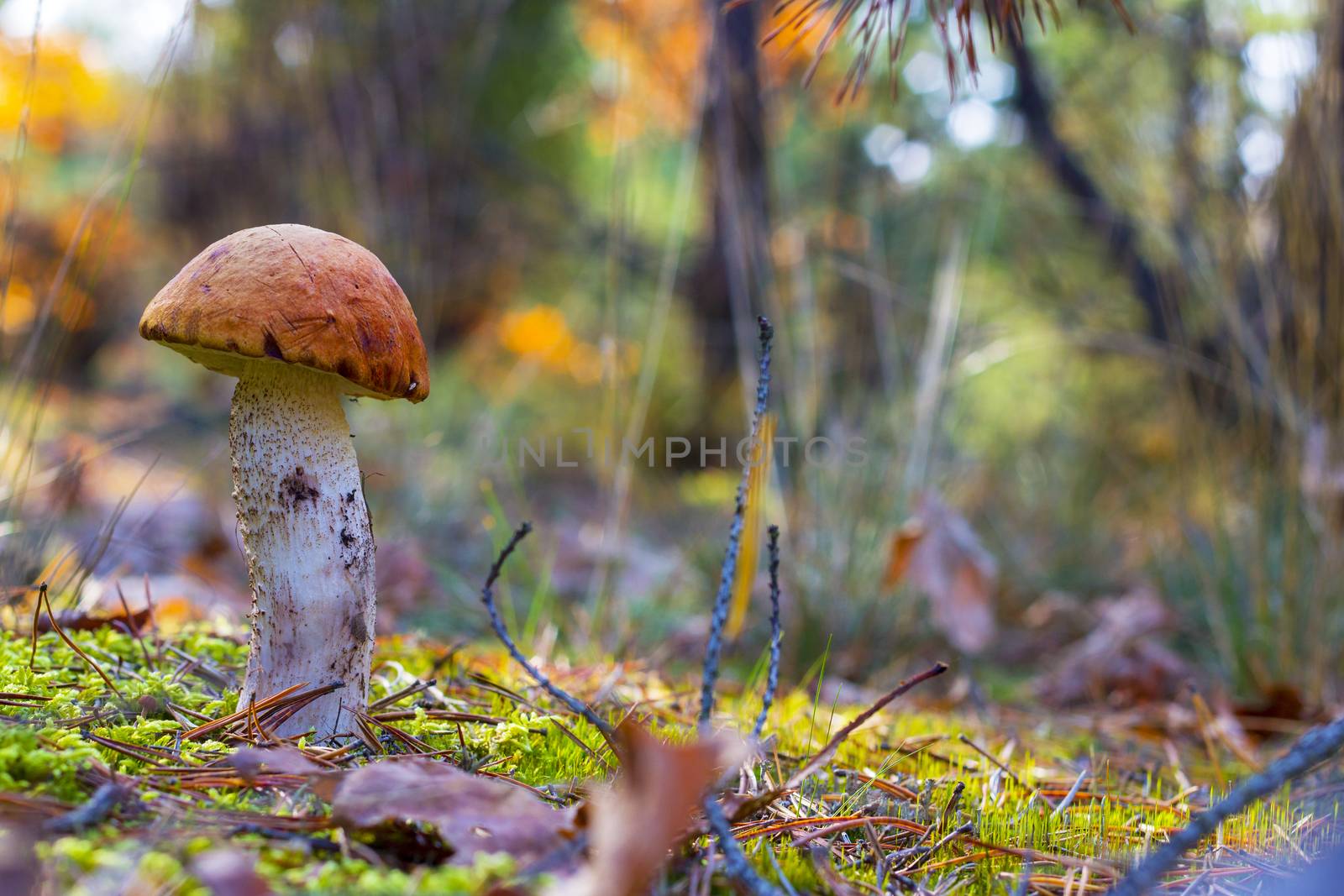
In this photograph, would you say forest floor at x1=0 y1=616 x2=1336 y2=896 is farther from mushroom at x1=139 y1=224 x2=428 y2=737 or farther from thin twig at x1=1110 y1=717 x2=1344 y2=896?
thin twig at x1=1110 y1=717 x2=1344 y2=896

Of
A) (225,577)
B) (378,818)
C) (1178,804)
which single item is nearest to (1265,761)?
(1178,804)

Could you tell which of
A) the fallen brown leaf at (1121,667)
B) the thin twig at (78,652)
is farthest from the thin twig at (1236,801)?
the fallen brown leaf at (1121,667)

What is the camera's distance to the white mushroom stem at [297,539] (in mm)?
1303

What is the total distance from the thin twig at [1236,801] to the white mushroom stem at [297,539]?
3.54 ft

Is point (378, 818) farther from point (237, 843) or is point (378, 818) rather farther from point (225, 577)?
point (225, 577)

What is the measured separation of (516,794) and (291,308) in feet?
2.28

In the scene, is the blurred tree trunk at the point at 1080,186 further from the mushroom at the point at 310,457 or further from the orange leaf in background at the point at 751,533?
the mushroom at the point at 310,457

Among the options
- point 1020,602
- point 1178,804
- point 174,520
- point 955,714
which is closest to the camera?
point 1178,804

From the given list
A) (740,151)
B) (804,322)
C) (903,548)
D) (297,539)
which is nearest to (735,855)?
(297,539)

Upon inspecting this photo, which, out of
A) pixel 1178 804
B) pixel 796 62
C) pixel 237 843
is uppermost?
pixel 796 62

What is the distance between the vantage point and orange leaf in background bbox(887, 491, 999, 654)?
7.82 feet

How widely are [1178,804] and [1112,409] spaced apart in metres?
4.06

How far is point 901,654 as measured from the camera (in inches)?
110

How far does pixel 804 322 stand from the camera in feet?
9.61
